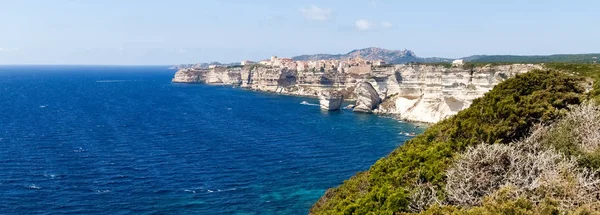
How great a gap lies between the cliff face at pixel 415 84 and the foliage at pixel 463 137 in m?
39.8

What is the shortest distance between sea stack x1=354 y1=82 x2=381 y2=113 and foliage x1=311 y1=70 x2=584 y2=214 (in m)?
62.5

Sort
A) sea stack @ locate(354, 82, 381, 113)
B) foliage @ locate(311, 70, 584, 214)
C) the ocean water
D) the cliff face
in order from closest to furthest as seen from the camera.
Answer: foliage @ locate(311, 70, 584, 214) → the ocean water → the cliff face → sea stack @ locate(354, 82, 381, 113)

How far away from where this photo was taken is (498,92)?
30.9 metres

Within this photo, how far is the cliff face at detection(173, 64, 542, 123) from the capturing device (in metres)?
74.3

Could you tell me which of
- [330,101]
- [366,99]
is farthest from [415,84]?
[330,101]

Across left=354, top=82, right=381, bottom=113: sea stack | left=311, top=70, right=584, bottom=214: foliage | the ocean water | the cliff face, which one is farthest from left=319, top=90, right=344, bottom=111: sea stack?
left=311, top=70, right=584, bottom=214: foliage

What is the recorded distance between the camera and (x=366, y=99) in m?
95.1

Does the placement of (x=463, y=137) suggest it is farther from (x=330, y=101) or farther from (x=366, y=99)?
(x=330, y=101)

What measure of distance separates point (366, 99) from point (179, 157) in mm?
51246

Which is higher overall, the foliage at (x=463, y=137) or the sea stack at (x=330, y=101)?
the foliage at (x=463, y=137)

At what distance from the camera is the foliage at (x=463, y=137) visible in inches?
816

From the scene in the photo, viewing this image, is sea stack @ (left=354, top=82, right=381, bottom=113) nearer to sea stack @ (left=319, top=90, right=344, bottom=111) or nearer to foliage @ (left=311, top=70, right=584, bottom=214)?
sea stack @ (left=319, top=90, right=344, bottom=111)

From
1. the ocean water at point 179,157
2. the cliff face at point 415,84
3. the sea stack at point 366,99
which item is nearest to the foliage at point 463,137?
the ocean water at point 179,157

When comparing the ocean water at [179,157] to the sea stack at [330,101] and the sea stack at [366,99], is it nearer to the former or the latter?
the sea stack at [366,99]
